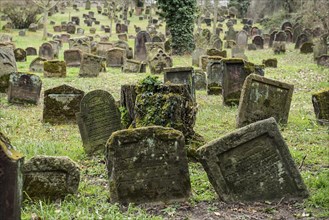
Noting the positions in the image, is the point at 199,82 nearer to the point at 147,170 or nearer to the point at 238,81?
the point at 238,81

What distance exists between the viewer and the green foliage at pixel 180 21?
90.5ft

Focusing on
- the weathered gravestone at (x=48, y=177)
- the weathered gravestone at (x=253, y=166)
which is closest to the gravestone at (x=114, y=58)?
the weathered gravestone at (x=48, y=177)

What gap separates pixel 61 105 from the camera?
1174 cm

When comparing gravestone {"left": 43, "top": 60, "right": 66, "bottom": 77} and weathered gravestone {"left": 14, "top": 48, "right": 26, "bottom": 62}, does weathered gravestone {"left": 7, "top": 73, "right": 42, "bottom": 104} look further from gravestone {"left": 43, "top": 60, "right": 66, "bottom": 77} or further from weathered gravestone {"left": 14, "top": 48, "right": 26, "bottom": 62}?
weathered gravestone {"left": 14, "top": 48, "right": 26, "bottom": 62}

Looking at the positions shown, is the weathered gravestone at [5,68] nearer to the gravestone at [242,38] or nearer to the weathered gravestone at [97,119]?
the weathered gravestone at [97,119]

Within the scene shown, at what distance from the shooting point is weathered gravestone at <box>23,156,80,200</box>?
20.4 ft

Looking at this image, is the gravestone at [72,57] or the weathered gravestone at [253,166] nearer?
the weathered gravestone at [253,166]

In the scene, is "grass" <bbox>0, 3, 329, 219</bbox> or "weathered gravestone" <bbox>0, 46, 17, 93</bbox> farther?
"weathered gravestone" <bbox>0, 46, 17, 93</bbox>

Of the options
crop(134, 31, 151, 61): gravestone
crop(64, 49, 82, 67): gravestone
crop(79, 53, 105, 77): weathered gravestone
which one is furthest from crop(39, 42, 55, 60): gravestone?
crop(79, 53, 105, 77): weathered gravestone


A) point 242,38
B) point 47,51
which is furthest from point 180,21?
point 47,51

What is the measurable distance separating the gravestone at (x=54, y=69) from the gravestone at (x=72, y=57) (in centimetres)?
379

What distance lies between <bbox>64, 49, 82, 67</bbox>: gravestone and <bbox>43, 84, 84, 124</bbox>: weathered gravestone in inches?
445

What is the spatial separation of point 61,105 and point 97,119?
9.22 feet

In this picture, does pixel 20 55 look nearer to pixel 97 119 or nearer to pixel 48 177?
pixel 97 119
